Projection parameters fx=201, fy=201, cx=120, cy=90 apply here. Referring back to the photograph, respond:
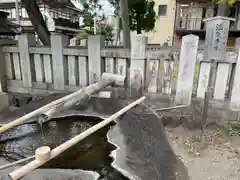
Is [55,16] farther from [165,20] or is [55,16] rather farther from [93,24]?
[165,20]

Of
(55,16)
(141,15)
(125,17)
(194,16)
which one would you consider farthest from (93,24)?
(125,17)

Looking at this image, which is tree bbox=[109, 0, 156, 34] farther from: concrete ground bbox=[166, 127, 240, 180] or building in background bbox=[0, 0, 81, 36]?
concrete ground bbox=[166, 127, 240, 180]

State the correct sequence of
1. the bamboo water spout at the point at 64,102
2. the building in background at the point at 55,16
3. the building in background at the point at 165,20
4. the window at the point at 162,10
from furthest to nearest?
the window at the point at 162,10
the building in background at the point at 165,20
the building in background at the point at 55,16
the bamboo water spout at the point at 64,102

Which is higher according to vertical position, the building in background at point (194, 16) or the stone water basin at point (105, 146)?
the building in background at point (194, 16)

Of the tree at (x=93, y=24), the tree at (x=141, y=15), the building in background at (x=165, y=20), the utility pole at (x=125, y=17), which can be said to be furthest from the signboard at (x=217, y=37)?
the building in background at (x=165, y=20)

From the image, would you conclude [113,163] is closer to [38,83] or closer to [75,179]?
[75,179]

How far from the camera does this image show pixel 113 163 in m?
1.71

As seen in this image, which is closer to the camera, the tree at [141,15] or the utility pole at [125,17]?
the utility pole at [125,17]

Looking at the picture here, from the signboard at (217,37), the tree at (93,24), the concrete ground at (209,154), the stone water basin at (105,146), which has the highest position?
the tree at (93,24)

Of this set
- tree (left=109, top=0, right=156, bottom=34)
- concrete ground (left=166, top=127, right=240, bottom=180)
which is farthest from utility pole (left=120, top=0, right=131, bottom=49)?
tree (left=109, top=0, right=156, bottom=34)

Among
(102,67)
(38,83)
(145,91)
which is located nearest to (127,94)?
(145,91)

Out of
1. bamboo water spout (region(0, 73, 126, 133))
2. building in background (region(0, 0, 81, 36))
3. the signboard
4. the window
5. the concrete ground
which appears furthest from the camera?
the window

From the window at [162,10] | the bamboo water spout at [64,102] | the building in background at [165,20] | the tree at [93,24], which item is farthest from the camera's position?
the window at [162,10]

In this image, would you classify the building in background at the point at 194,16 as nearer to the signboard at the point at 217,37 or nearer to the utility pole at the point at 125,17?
the utility pole at the point at 125,17
